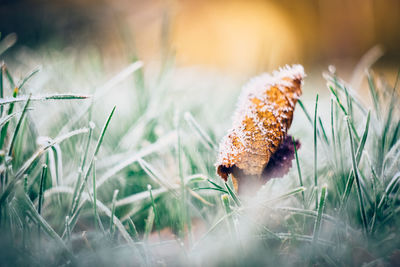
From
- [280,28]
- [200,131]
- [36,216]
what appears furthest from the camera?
[280,28]

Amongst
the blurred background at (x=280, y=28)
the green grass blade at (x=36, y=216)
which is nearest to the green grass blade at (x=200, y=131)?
the green grass blade at (x=36, y=216)

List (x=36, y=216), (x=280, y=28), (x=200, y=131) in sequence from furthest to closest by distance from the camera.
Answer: (x=280, y=28), (x=200, y=131), (x=36, y=216)

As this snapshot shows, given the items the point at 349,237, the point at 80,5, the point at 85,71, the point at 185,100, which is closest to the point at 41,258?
the point at 349,237

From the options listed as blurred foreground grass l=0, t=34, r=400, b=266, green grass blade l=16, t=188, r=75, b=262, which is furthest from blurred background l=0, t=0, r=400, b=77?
green grass blade l=16, t=188, r=75, b=262

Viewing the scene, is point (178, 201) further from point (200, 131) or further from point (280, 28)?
point (280, 28)

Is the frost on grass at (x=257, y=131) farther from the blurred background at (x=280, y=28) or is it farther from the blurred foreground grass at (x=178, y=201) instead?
the blurred background at (x=280, y=28)

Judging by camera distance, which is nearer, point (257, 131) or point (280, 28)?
point (257, 131)

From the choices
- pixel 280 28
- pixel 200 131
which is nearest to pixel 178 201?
pixel 200 131
